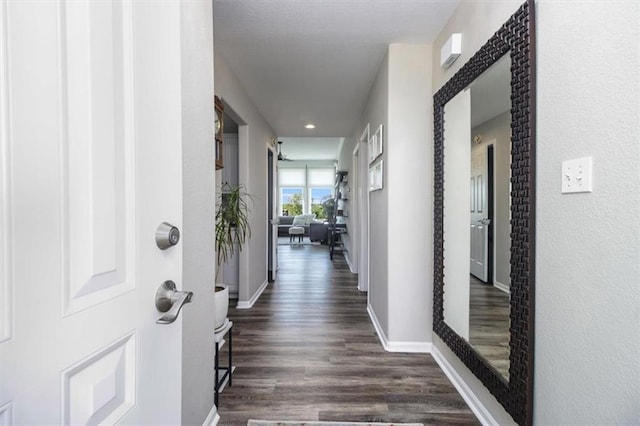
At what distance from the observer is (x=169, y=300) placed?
0.70 m

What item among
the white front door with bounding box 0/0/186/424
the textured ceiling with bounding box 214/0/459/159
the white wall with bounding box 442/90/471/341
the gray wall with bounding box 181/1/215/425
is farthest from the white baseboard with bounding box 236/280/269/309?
the white front door with bounding box 0/0/186/424

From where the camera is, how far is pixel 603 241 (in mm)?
964

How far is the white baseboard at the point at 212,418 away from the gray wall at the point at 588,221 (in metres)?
1.46

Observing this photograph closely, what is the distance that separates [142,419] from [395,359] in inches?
82.8

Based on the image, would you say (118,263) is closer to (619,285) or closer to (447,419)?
(619,285)

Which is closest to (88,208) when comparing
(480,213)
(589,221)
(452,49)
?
(589,221)

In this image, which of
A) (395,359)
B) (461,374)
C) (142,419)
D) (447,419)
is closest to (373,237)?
(395,359)

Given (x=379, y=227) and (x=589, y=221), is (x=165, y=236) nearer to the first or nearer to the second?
(x=589, y=221)

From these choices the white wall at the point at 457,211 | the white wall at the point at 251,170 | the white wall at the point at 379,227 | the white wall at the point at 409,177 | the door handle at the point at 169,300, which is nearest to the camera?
the door handle at the point at 169,300

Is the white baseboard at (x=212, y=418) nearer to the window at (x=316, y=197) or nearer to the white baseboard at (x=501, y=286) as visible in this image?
the white baseboard at (x=501, y=286)

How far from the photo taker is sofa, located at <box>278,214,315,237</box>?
Answer: 10.7m

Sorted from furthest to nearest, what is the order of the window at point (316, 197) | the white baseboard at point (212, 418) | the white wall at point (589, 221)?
the window at point (316, 197) < the white baseboard at point (212, 418) < the white wall at point (589, 221)

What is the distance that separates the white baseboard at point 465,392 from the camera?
1688mm

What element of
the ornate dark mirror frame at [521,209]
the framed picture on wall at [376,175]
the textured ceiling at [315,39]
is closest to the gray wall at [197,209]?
the textured ceiling at [315,39]
